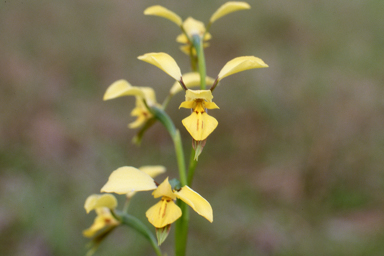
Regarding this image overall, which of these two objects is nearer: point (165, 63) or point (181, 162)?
point (165, 63)

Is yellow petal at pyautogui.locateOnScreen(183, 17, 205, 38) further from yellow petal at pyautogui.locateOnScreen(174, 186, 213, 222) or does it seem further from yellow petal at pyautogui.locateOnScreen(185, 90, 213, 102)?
yellow petal at pyautogui.locateOnScreen(174, 186, 213, 222)

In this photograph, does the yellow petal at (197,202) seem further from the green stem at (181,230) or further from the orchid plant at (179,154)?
the green stem at (181,230)

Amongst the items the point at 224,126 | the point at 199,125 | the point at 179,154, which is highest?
the point at 199,125

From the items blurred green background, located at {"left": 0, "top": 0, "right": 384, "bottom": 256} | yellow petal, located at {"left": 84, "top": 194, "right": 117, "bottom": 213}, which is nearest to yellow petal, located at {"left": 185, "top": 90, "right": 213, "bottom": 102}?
yellow petal, located at {"left": 84, "top": 194, "right": 117, "bottom": 213}

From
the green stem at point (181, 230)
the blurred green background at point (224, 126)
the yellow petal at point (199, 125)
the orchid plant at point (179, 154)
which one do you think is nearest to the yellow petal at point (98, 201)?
the orchid plant at point (179, 154)

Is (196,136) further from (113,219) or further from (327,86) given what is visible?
(327,86)

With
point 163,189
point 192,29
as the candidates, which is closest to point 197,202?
point 163,189

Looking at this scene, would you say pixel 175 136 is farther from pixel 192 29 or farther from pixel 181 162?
pixel 192 29
